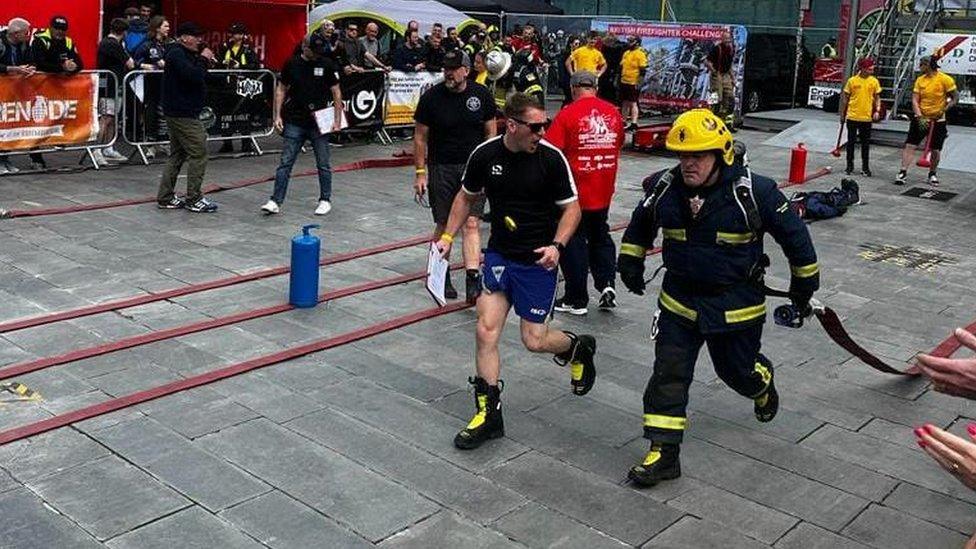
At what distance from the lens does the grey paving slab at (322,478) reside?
4.58m

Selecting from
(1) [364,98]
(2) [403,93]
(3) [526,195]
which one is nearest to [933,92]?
(2) [403,93]

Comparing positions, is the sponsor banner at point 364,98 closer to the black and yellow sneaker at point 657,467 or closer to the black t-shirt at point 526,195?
the black t-shirt at point 526,195

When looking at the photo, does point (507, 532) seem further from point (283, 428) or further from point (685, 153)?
point (685, 153)

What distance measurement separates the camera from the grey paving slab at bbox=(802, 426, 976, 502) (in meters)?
5.17

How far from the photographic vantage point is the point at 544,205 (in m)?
5.61

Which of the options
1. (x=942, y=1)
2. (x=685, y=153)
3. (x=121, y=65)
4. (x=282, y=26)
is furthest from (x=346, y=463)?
(x=942, y=1)

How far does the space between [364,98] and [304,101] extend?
19.0ft

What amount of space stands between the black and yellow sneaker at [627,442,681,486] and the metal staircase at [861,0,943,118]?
18.5 meters

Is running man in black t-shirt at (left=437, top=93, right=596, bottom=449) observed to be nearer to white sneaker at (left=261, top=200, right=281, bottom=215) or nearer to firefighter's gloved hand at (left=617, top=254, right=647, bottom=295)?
firefighter's gloved hand at (left=617, top=254, right=647, bottom=295)

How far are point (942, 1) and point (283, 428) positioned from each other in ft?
70.9

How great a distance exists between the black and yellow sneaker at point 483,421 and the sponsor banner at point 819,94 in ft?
64.3

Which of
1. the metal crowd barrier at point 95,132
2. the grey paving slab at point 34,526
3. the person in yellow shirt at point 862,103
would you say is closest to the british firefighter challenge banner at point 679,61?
the person in yellow shirt at point 862,103

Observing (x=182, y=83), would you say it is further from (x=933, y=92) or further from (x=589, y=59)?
(x=933, y=92)

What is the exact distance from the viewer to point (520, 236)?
18.2 feet
